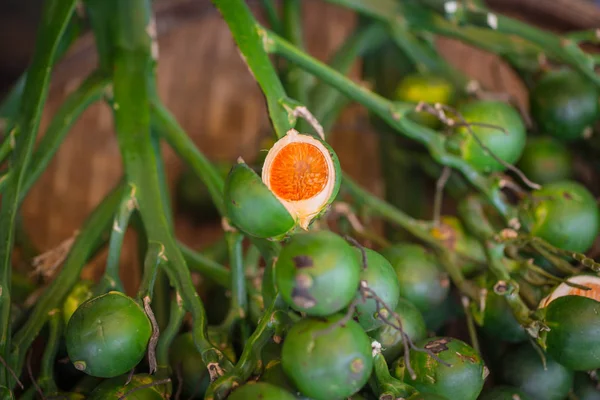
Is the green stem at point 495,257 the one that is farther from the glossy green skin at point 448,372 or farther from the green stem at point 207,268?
the green stem at point 207,268

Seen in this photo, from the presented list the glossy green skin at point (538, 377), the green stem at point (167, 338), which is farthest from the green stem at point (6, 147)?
the glossy green skin at point (538, 377)

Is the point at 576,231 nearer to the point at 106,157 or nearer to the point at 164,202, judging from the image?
the point at 164,202

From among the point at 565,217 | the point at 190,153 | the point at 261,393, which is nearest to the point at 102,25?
the point at 190,153

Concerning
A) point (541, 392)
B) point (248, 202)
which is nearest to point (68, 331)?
point (248, 202)

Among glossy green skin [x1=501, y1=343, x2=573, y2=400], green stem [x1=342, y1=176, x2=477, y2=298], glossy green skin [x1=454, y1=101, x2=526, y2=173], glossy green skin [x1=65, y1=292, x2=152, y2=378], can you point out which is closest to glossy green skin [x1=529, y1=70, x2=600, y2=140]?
glossy green skin [x1=454, y1=101, x2=526, y2=173]

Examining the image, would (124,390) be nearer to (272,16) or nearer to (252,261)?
(252,261)

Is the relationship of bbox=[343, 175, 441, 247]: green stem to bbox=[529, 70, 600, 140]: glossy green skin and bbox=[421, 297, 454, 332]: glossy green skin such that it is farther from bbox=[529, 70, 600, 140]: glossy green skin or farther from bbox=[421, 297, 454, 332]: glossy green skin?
bbox=[529, 70, 600, 140]: glossy green skin
